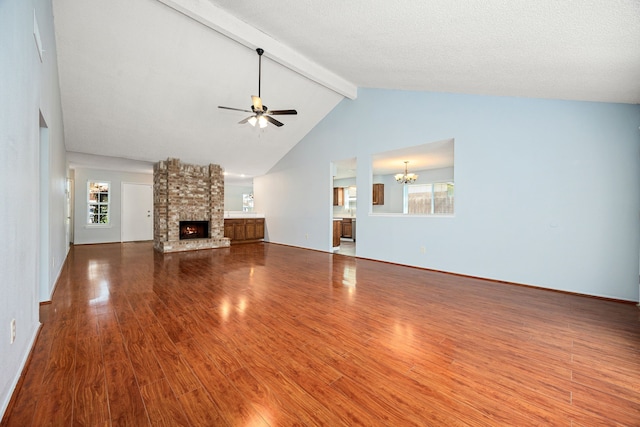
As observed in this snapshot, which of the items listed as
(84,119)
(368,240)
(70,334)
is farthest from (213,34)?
(368,240)

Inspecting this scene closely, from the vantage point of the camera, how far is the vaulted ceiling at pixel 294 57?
7.63ft

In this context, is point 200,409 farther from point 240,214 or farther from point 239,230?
point 240,214

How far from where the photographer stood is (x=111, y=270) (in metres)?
4.76

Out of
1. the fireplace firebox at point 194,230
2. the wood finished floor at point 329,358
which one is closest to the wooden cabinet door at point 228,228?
the fireplace firebox at point 194,230

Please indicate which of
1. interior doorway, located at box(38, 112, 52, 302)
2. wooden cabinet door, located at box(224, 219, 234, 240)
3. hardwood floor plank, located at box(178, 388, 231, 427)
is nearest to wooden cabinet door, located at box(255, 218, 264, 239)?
wooden cabinet door, located at box(224, 219, 234, 240)

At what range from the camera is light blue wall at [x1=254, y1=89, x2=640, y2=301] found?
3344 millimetres

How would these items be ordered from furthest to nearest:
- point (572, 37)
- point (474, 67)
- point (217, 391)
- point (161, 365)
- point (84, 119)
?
1. point (84, 119)
2. point (474, 67)
3. point (572, 37)
4. point (161, 365)
5. point (217, 391)

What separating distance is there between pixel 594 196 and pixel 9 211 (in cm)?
571

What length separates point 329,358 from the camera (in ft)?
6.46

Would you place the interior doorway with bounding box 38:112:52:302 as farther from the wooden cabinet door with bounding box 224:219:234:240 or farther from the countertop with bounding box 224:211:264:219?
the countertop with bounding box 224:211:264:219

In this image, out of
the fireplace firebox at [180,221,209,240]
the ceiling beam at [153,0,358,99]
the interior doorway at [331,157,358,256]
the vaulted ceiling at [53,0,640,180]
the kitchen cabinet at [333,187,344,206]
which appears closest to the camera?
the vaulted ceiling at [53,0,640,180]

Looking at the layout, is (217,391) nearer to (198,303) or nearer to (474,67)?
(198,303)

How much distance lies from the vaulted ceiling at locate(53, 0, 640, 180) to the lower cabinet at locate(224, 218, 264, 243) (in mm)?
2671

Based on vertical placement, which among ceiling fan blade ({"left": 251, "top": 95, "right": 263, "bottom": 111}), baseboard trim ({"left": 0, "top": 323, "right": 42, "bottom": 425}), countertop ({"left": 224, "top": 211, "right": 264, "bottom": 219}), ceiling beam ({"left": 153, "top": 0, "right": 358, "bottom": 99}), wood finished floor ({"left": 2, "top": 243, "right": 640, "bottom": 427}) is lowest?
wood finished floor ({"left": 2, "top": 243, "right": 640, "bottom": 427})
